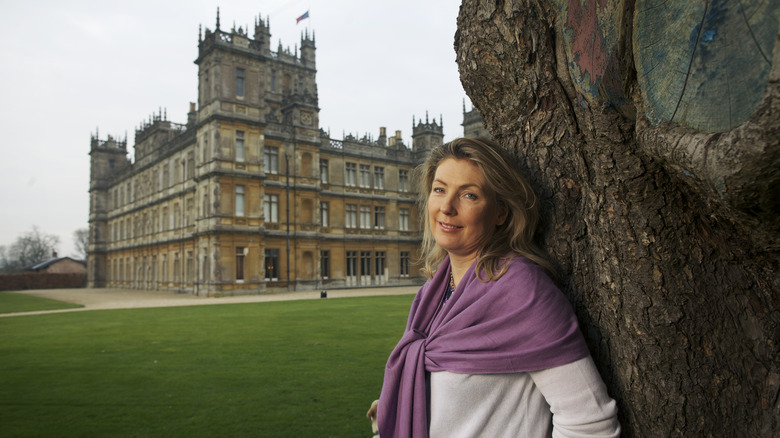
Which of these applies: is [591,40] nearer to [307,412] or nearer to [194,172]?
[307,412]

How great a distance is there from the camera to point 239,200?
30281 mm

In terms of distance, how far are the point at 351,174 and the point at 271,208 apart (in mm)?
7796

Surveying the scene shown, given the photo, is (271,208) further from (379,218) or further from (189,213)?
(379,218)

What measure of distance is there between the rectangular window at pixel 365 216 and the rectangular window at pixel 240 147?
11.0 metres

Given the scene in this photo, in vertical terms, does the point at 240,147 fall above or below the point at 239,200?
above

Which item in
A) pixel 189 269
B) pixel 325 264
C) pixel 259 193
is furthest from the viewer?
pixel 325 264

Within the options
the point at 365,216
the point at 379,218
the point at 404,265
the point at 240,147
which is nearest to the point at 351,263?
the point at 365,216

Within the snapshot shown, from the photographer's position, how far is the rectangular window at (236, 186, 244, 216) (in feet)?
99.1

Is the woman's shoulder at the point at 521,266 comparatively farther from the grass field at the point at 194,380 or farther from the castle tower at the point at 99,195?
the castle tower at the point at 99,195

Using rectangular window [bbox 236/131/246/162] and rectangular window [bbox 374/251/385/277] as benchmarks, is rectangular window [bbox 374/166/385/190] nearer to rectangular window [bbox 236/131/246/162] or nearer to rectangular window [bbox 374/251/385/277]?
rectangular window [bbox 374/251/385/277]

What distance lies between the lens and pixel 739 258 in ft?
4.70

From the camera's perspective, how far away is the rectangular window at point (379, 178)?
3984 cm

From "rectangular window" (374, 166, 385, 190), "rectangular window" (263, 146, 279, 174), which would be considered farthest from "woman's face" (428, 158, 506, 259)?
"rectangular window" (374, 166, 385, 190)

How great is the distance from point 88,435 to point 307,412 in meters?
2.12
